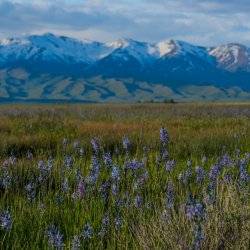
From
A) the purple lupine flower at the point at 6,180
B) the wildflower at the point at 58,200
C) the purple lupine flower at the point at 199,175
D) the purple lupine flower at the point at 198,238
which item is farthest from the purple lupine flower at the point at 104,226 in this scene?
the purple lupine flower at the point at 199,175

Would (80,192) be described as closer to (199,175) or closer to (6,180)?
(6,180)

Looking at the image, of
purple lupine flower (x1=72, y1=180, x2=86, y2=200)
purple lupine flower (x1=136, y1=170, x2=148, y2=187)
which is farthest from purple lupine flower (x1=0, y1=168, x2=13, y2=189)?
purple lupine flower (x1=136, y1=170, x2=148, y2=187)

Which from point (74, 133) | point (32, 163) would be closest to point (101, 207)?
point (32, 163)

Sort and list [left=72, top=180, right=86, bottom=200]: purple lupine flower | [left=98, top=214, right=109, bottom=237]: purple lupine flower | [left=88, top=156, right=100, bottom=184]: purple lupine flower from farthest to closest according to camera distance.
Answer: [left=88, top=156, right=100, bottom=184]: purple lupine flower
[left=72, top=180, right=86, bottom=200]: purple lupine flower
[left=98, top=214, right=109, bottom=237]: purple lupine flower

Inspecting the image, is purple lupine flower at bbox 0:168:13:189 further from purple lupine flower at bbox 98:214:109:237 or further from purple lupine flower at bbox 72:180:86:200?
purple lupine flower at bbox 98:214:109:237

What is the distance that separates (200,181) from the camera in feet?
26.8

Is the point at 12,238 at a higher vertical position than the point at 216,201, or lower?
lower

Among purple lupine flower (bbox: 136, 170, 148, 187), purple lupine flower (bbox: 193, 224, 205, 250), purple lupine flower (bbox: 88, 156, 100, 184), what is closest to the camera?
purple lupine flower (bbox: 193, 224, 205, 250)

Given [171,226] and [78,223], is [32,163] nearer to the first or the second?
[78,223]

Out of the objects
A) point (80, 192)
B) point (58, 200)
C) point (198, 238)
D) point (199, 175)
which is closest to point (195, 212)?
point (198, 238)

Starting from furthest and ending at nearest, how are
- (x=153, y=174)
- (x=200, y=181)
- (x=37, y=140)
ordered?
1. (x=37, y=140)
2. (x=153, y=174)
3. (x=200, y=181)

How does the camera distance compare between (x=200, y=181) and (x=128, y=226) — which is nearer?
(x=128, y=226)

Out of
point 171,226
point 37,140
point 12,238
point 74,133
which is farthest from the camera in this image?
point 74,133

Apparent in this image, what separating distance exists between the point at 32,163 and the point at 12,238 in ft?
16.2
